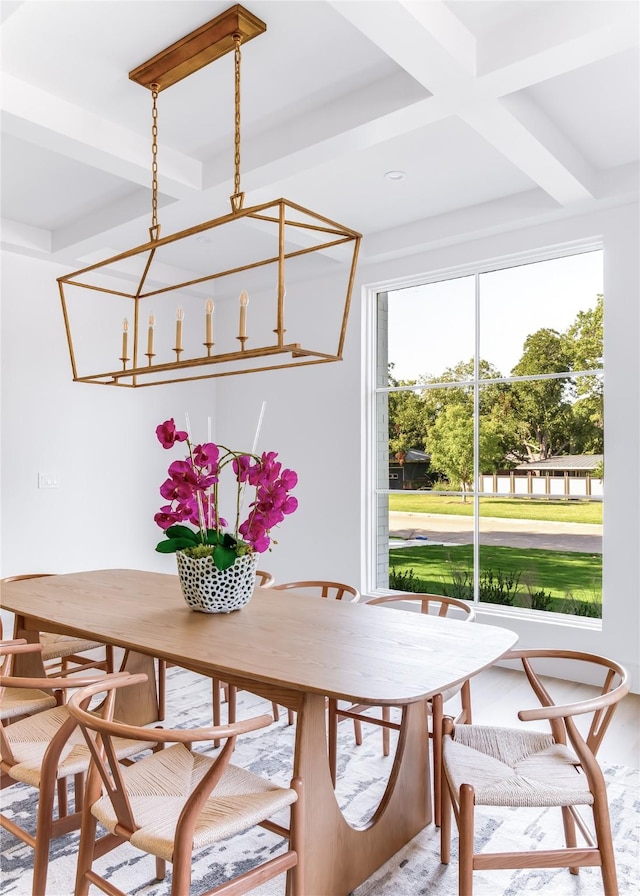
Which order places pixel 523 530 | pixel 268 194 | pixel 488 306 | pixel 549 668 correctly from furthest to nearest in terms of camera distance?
pixel 523 530 < pixel 488 306 < pixel 549 668 < pixel 268 194

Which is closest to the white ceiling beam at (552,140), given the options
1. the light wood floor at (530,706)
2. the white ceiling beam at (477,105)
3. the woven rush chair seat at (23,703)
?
the white ceiling beam at (477,105)

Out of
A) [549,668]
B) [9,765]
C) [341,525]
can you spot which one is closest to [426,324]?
[341,525]

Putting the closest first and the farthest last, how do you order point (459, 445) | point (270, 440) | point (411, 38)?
point (411, 38) → point (459, 445) → point (270, 440)

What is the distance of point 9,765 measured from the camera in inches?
71.3

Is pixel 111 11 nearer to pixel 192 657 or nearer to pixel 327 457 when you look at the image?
pixel 192 657

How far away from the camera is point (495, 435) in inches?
173

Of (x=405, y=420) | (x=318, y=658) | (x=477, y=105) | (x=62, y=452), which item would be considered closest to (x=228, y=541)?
(x=318, y=658)

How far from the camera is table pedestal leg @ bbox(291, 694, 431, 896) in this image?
1.70 meters

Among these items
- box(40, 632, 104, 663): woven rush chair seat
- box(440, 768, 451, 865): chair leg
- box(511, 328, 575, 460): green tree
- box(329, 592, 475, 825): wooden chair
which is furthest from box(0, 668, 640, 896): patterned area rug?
box(511, 328, 575, 460): green tree

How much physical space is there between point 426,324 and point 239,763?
120 inches

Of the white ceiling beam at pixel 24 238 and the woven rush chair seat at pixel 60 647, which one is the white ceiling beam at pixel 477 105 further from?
the white ceiling beam at pixel 24 238

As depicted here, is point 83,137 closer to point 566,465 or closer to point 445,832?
point 445,832

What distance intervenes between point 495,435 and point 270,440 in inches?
69.6

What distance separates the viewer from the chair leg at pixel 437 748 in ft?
6.53
